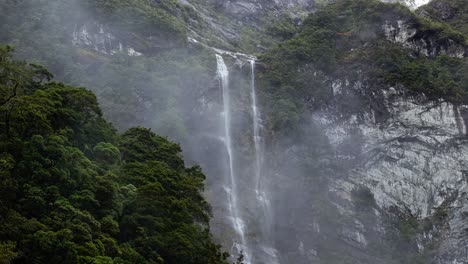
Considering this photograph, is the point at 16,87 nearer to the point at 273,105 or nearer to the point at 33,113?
the point at 33,113

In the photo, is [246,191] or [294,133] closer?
[246,191]

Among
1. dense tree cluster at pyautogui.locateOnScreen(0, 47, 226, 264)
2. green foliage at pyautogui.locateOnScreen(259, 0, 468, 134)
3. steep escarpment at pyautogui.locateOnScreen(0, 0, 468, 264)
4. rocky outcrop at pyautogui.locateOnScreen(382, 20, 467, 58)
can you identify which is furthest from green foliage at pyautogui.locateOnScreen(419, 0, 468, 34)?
dense tree cluster at pyautogui.locateOnScreen(0, 47, 226, 264)

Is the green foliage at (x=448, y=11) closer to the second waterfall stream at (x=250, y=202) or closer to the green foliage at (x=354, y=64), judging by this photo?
the green foliage at (x=354, y=64)

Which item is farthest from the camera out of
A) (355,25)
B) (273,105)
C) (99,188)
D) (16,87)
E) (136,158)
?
(355,25)

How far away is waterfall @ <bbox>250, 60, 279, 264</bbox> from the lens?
101ft

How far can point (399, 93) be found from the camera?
36281 millimetres

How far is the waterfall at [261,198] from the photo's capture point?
3069 centimetres

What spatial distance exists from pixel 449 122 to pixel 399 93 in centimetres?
364

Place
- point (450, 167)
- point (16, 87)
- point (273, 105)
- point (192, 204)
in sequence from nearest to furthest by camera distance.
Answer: point (16, 87)
point (192, 204)
point (450, 167)
point (273, 105)

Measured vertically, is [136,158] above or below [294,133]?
below

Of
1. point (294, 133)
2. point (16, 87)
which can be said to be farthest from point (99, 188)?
point (294, 133)

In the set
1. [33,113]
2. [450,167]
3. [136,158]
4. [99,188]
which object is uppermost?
[450,167]

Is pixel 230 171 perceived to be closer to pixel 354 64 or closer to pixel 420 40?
pixel 354 64

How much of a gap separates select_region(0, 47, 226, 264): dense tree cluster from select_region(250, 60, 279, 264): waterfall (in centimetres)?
787
